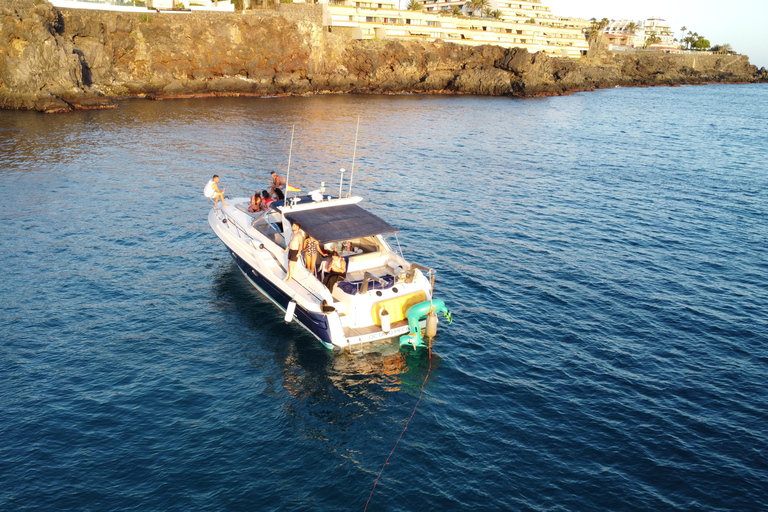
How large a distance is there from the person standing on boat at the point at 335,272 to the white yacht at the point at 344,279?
28 cm

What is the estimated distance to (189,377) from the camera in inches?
595

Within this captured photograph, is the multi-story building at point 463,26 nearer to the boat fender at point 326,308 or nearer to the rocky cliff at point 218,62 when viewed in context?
the rocky cliff at point 218,62

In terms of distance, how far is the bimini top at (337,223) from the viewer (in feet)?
54.9

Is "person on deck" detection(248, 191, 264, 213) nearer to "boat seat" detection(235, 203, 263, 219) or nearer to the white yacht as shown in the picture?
"boat seat" detection(235, 203, 263, 219)

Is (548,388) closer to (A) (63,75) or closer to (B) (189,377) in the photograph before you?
(B) (189,377)

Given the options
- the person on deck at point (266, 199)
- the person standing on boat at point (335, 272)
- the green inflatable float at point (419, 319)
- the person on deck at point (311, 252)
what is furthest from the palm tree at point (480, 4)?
the green inflatable float at point (419, 319)

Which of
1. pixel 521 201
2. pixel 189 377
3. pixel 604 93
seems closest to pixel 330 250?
pixel 189 377

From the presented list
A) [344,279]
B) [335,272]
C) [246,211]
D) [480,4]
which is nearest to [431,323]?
[344,279]

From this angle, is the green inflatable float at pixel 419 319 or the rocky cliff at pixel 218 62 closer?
the green inflatable float at pixel 419 319

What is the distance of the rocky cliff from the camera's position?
54.4 m

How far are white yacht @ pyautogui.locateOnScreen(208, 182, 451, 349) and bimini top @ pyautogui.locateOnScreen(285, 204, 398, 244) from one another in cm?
3

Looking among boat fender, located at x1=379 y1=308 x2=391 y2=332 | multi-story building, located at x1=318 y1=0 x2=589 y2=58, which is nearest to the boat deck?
boat fender, located at x1=379 y1=308 x2=391 y2=332

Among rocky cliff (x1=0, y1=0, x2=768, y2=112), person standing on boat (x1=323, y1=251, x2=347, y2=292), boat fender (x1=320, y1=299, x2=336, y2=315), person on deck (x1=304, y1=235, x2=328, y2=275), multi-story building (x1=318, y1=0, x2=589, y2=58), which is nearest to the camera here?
boat fender (x1=320, y1=299, x2=336, y2=315)

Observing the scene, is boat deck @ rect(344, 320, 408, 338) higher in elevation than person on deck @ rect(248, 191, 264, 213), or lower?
lower
